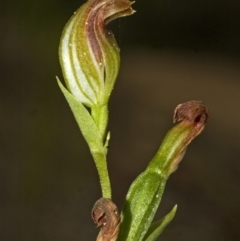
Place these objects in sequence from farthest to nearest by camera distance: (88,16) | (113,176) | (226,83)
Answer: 1. (226,83)
2. (113,176)
3. (88,16)

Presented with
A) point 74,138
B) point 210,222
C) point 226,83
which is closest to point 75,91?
point 210,222

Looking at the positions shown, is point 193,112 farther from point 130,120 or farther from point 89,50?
point 130,120

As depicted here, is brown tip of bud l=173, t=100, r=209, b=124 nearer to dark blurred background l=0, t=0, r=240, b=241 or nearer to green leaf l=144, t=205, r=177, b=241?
green leaf l=144, t=205, r=177, b=241

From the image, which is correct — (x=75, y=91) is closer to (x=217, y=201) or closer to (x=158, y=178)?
(x=158, y=178)

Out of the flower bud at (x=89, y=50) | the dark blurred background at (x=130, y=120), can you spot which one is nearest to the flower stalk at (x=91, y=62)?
the flower bud at (x=89, y=50)

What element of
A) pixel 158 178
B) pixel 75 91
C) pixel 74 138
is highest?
pixel 75 91

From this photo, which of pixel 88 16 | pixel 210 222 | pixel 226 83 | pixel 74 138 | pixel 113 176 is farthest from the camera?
pixel 226 83
